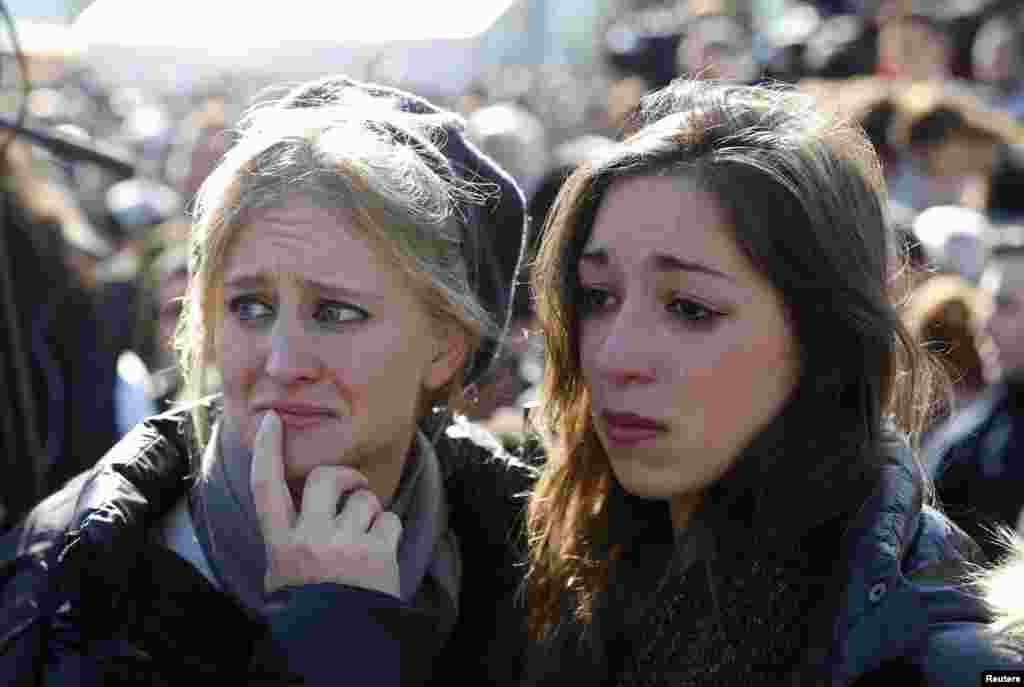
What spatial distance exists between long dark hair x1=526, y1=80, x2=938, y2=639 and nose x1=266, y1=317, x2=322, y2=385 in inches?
16.2

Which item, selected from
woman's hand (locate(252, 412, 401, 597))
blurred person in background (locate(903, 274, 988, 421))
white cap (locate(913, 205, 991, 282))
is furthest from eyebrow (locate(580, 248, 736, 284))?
white cap (locate(913, 205, 991, 282))

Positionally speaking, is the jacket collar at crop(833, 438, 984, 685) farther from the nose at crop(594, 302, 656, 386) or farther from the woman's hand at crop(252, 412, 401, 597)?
the woman's hand at crop(252, 412, 401, 597)

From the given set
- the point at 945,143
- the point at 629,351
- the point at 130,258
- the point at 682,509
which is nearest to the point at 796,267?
the point at 629,351

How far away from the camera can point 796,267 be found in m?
2.16

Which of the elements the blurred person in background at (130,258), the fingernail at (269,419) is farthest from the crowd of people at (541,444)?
the blurred person in background at (130,258)

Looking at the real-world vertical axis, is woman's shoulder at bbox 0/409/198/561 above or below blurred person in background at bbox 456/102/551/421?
below

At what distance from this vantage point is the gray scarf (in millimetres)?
2320

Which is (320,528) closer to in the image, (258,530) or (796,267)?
(258,530)

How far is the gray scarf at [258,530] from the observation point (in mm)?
2320

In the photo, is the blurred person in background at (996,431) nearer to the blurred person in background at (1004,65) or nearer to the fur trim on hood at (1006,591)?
the fur trim on hood at (1006,591)

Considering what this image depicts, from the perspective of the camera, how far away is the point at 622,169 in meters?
2.29

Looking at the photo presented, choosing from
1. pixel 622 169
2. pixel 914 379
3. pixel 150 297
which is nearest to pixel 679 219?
pixel 622 169

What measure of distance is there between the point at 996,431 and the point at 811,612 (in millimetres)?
1778

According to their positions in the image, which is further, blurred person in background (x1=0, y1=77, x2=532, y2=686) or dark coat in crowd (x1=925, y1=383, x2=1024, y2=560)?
dark coat in crowd (x1=925, y1=383, x2=1024, y2=560)
